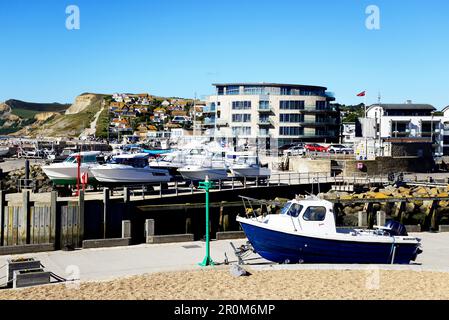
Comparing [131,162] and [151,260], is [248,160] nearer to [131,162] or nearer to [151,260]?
[131,162]

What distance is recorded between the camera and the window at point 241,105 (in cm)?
8912

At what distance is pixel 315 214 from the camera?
771 inches

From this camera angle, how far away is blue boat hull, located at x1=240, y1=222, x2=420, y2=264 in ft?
62.6

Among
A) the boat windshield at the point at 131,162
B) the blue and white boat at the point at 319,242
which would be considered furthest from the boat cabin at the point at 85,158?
the blue and white boat at the point at 319,242

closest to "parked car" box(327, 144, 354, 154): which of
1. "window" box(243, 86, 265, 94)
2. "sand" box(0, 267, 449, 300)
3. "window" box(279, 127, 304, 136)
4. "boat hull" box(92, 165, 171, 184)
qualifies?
"window" box(279, 127, 304, 136)

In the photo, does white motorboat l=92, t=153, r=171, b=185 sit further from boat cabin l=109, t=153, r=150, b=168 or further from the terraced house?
the terraced house

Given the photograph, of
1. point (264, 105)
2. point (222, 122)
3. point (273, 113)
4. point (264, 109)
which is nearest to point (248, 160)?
point (264, 109)

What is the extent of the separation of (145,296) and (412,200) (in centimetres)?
1939

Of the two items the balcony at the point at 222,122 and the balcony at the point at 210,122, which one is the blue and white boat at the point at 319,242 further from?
the balcony at the point at 210,122

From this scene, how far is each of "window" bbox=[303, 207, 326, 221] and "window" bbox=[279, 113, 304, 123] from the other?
6958 cm

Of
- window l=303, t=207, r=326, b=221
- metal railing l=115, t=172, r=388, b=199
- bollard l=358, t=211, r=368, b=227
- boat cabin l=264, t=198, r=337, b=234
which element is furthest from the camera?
metal railing l=115, t=172, r=388, b=199

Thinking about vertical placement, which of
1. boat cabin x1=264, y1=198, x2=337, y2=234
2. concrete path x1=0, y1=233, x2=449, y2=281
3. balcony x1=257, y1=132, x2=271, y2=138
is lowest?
concrete path x1=0, y1=233, x2=449, y2=281
